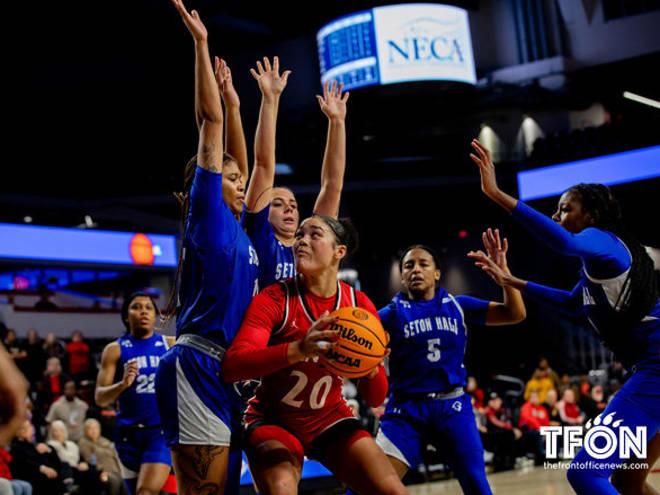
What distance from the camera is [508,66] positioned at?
2566 centimetres

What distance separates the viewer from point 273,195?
425 cm

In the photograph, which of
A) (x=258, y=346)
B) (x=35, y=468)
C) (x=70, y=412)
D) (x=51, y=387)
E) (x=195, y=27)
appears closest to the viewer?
(x=258, y=346)

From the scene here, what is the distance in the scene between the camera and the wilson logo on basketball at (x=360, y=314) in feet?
10.7

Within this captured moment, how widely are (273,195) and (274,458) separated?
1.55m

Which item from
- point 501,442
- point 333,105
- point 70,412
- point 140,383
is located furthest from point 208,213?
point 501,442

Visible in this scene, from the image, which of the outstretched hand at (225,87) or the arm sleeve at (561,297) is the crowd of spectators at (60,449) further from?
the arm sleeve at (561,297)

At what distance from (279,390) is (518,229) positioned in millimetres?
20899

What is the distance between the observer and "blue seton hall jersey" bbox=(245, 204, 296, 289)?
4.00 meters

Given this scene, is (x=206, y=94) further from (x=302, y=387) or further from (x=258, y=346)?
(x=302, y=387)

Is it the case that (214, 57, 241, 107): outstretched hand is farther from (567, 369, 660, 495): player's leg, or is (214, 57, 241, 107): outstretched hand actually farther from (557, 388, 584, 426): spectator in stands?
(557, 388, 584, 426): spectator in stands

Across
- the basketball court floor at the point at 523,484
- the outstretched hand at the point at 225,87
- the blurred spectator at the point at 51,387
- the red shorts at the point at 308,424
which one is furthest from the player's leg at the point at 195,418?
the blurred spectator at the point at 51,387

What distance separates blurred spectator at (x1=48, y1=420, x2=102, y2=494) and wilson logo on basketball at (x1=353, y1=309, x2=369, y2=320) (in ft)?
21.3

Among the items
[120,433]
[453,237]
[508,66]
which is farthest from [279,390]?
[508,66]

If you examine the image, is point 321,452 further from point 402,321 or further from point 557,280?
point 557,280
